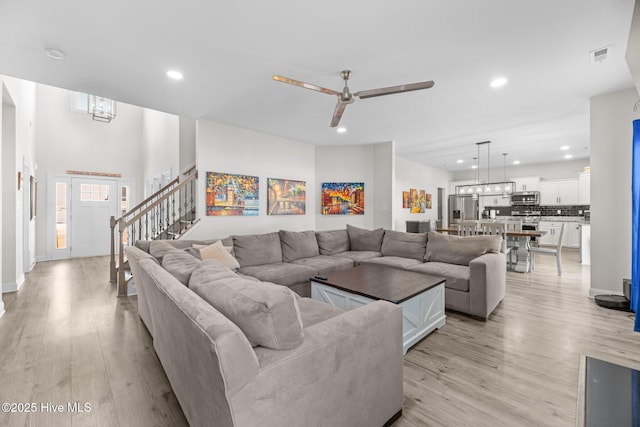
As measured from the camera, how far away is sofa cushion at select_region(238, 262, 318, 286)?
11.0ft

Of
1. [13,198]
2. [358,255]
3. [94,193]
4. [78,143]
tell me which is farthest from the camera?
[94,193]

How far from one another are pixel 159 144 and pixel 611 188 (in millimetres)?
8346

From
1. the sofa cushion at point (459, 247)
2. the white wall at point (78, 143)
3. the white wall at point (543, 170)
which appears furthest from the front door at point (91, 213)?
the white wall at point (543, 170)

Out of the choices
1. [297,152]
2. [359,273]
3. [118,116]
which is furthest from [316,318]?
[118,116]

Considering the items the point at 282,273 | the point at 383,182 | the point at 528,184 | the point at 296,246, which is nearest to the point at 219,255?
the point at 282,273

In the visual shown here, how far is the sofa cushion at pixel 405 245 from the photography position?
4234 millimetres

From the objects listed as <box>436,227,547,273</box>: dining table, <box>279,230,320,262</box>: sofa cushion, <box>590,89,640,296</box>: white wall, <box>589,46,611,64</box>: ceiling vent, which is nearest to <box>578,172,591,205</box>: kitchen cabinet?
<box>436,227,547,273</box>: dining table

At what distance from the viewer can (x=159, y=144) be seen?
6.58 meters

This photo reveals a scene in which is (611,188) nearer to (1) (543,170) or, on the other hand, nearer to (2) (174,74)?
(2) (174,74)

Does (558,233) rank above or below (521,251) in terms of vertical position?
above

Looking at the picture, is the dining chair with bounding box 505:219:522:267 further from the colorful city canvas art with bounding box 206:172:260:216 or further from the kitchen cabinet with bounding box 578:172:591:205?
the colorful city canvas art with bounding box 206:172:260:216

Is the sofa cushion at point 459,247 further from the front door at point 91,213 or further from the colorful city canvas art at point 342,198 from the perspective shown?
the front door at point 91,213

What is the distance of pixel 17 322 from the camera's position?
9.52 feet

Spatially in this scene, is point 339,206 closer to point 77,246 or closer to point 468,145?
point 468,145
